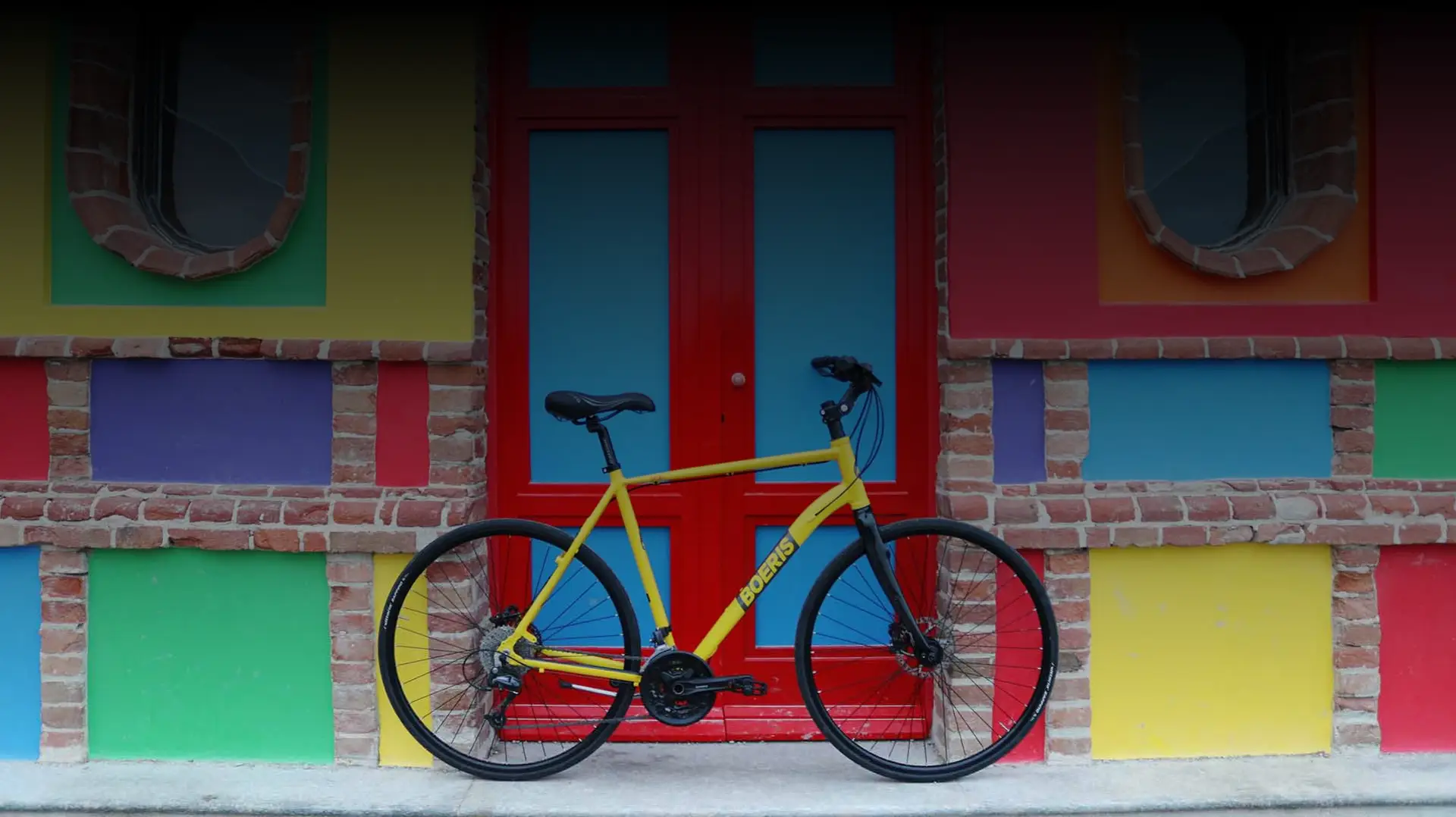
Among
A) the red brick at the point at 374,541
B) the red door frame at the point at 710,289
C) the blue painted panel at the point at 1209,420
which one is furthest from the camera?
the red door frame at the point at 710,289

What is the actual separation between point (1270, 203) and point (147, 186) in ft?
13.9

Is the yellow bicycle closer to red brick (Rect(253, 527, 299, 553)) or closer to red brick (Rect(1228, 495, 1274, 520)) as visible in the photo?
red brick (Rect(253, 527, 299, 553))

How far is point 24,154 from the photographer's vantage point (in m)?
3.86

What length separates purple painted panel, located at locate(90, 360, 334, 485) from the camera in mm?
3828

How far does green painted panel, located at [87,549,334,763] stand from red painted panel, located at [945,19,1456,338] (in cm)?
257

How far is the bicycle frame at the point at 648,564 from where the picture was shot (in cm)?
352

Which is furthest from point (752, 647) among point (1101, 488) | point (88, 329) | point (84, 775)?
point (88, 329)

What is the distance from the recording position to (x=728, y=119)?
4.02 meters

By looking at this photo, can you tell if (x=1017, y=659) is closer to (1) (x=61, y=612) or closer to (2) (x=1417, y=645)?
(2) (x=1417, y=645)

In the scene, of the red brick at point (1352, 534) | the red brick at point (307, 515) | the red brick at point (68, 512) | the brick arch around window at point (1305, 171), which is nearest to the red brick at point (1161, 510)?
the red brick at point (1352, 534)

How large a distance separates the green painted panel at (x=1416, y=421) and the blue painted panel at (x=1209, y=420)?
0.19m

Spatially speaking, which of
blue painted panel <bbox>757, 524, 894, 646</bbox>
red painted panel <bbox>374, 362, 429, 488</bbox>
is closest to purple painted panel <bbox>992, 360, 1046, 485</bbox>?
blue painted panel <bbox>757, 524, 894, 646</bbox>

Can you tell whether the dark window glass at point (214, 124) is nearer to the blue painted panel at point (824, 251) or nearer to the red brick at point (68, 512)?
the red brick at point (68, 512)

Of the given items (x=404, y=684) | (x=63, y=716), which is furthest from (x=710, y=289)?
(x=63, y=716)
